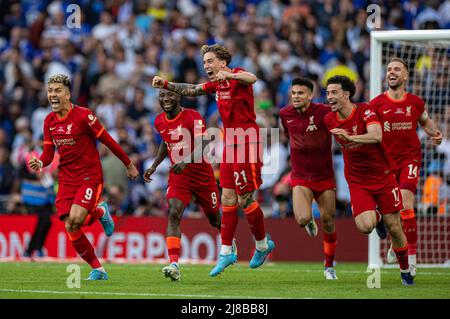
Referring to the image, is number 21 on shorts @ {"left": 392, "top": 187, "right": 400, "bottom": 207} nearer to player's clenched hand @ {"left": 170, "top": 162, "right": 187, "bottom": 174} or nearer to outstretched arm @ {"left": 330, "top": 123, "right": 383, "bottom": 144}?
outstretched arm @ {"left": 330, "top": 123, "right": 383, "bottom": 144}

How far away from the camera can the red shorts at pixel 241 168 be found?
43.9ft

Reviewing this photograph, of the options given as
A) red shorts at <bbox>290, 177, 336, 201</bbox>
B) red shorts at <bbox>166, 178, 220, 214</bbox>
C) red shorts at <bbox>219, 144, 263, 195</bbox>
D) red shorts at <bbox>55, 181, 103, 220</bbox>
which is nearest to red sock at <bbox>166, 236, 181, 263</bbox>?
red shorts at <bbox>166, 178, 220, 214</bbox>

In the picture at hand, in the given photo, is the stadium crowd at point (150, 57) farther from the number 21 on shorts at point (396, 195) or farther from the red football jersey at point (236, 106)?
the number 21 on shorts at point (396, 195)

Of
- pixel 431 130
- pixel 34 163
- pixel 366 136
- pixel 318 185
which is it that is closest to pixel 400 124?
pixel 431 130

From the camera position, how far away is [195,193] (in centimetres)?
1411

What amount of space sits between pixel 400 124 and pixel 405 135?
181 mm

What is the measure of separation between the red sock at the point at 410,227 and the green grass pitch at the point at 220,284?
0.44 m

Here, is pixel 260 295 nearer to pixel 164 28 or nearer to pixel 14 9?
pixel 164 28

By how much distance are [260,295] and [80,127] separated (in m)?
3.31

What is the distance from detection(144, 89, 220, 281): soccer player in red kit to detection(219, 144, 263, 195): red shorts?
0.60 metres

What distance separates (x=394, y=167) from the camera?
14.7 m

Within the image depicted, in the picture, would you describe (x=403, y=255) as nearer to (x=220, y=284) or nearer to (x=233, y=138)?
(x=220, y=284)

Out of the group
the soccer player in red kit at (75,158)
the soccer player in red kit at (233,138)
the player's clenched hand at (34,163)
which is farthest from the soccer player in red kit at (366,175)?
the player's clenched hand at (34,163)

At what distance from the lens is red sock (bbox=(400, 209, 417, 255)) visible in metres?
14.6
